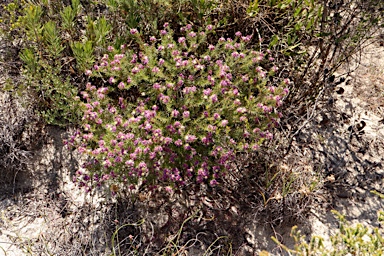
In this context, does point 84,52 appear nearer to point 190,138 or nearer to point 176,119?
point 176,119

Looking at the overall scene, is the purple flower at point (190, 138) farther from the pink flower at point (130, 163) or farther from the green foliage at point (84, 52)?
the green foliage at point (84, 52)

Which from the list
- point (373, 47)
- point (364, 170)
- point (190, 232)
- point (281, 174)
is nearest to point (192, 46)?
point (281, 174)

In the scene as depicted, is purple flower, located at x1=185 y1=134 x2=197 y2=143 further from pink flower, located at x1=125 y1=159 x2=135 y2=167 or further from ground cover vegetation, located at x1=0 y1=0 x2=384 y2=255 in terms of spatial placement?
pink flower, located at x1=125 y1=159 x2=135 y2=167

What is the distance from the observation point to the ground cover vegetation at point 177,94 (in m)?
2.84

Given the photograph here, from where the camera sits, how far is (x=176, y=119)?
302cm

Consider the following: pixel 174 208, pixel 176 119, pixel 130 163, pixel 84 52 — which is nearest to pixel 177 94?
pixel 176 119

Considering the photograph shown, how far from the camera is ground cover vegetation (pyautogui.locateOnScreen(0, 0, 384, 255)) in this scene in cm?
284

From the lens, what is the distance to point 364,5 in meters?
3.42

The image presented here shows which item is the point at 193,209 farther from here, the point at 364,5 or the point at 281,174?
the point at 364,5

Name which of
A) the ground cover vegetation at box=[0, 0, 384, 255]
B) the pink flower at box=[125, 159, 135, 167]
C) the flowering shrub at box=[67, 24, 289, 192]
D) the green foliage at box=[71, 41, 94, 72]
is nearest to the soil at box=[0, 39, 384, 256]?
the ground cover vegetation at box=[0, 0, 384, 255]

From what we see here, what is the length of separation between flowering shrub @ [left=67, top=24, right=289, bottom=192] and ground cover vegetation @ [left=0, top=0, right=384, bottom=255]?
0.04ft

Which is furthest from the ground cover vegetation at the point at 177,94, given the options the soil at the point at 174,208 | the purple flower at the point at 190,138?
the soil at the point at 174,208

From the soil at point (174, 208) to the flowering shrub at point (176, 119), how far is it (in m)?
0.42

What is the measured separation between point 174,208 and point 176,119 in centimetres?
87
